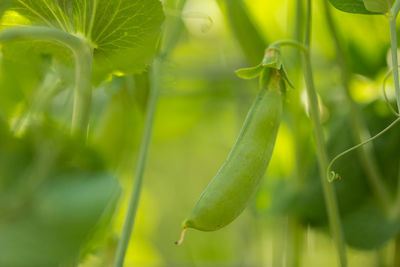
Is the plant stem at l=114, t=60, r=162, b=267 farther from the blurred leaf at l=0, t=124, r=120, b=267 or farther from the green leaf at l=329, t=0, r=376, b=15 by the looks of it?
the green leaf at l=329, t=0, r=376, b=15

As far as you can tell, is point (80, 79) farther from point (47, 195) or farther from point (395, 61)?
point (395, 61)

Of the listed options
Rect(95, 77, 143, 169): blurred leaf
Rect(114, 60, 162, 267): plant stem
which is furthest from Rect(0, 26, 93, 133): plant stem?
Rect(95, 77, 143, 169): blurred leaf

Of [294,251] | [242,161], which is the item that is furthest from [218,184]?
[294,251]

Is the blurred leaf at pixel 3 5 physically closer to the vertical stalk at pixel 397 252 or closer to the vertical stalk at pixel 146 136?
the vertical stalk at pixel 146 136

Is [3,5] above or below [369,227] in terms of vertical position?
above

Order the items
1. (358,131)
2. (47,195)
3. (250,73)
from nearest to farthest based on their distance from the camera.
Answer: (47,195), (250,73), (358,131)

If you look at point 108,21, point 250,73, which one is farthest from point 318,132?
point 108,21

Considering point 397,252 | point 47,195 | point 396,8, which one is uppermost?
point 396,8

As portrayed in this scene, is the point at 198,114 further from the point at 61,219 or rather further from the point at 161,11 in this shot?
the point at 61,219

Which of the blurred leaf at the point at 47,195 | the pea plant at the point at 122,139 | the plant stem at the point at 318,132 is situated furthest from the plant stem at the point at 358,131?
the blurred leaf at the point at 47,195
